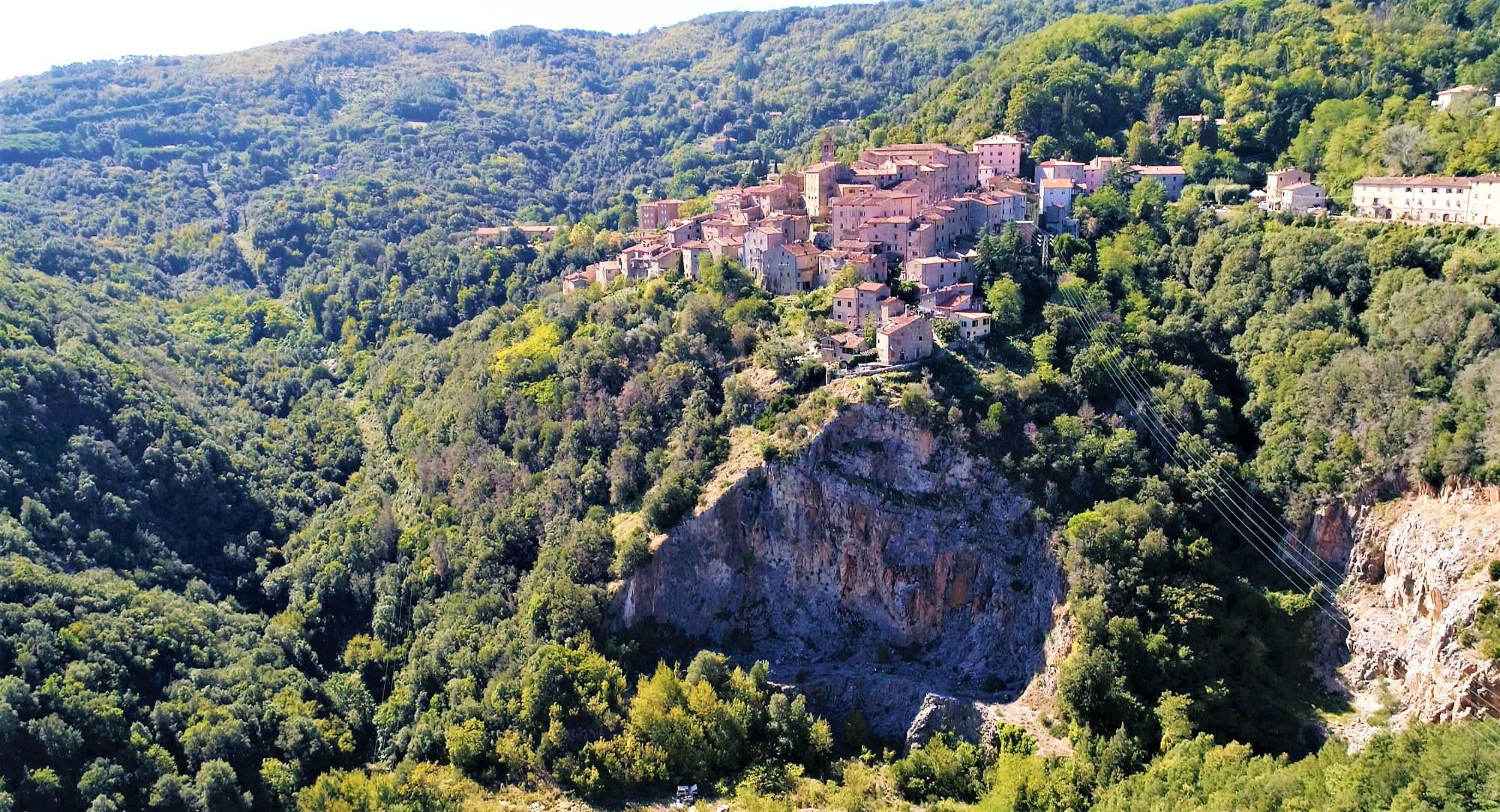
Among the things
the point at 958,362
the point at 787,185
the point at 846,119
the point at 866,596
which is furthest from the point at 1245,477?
the point at 846,119

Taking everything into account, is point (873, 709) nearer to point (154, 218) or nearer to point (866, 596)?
point (866, 596)

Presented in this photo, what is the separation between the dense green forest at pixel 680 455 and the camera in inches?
1879

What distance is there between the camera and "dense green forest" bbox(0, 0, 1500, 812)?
47719mm

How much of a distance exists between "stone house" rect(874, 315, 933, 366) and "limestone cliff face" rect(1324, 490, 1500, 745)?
791 inches

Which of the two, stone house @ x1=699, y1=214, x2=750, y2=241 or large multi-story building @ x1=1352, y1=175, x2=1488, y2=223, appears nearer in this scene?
large multi-story building @ x1=1352, y1=175, x2=1488, y2=223

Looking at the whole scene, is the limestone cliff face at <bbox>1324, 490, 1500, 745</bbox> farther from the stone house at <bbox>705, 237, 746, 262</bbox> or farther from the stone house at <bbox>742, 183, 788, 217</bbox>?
the stone house at <bbox>742, 183, 788, 217</bbox>

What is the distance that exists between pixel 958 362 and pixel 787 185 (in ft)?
83.9

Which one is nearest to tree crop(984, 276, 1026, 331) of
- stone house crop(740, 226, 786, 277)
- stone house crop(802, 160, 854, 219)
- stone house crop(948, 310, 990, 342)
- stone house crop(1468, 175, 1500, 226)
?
stone house crop(948, 310, 990, 342)

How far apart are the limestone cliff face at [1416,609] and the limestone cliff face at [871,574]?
12.3 metres

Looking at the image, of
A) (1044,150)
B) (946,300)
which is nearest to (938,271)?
(946,300)

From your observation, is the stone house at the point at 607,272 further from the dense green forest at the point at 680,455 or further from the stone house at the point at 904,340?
the stone house at the point at 904,340

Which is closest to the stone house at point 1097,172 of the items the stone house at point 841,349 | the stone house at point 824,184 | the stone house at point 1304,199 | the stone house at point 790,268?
the stone house at point 1304,199

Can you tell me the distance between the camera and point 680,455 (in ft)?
189

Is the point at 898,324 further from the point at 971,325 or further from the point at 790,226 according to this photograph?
the point at 790,226
